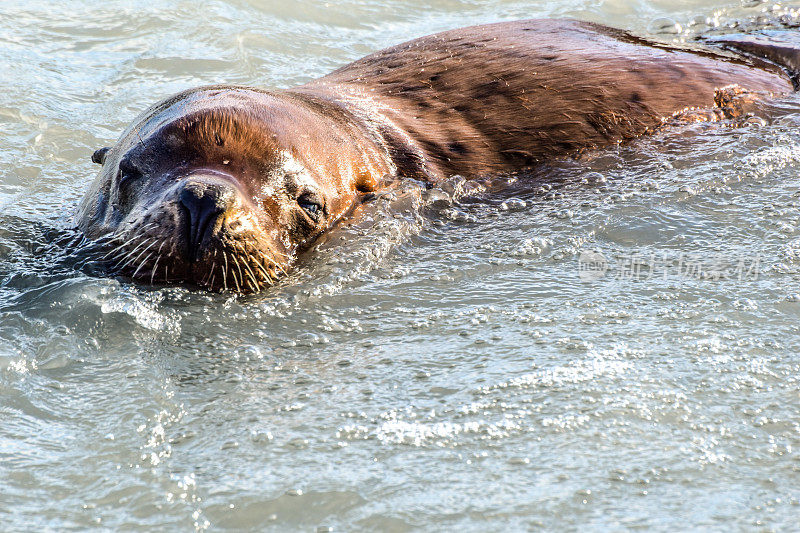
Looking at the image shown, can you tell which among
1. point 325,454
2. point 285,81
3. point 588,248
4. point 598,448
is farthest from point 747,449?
point 285,81

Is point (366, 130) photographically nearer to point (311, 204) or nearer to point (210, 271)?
point (311, 204)

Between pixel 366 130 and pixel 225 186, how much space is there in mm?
1249

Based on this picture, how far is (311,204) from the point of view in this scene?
177 inches

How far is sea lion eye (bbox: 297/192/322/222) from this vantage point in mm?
4449

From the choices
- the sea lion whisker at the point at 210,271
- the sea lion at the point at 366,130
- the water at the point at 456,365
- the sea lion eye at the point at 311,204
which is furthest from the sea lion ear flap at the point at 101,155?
the sea lion whisker at the point at 210,271

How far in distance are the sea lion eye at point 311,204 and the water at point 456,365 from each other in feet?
0.51

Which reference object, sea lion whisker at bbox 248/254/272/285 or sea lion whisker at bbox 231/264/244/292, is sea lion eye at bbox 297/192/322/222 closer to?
sea lion whisker at bbox 248/254/272/285

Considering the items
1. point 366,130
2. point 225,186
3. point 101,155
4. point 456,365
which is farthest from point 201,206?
point 101,155

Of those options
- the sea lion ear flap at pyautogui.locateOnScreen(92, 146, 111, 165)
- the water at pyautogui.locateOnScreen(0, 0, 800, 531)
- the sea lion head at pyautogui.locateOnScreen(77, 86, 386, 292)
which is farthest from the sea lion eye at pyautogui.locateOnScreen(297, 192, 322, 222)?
the sea lion ear flap at pyautogui.locateOnScreen(92, 146, 111, 165)

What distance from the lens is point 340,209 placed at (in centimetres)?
468

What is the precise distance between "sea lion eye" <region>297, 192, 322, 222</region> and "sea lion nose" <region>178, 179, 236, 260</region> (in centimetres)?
53

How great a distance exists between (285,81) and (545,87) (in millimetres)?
2797

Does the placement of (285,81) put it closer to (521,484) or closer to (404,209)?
Answer: (404,209)

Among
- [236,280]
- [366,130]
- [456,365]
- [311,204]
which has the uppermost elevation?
[366,130]
